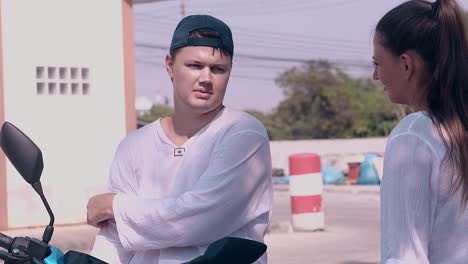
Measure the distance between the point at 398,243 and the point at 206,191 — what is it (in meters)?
0.79

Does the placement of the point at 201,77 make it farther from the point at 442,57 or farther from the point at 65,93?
the point at 65,93

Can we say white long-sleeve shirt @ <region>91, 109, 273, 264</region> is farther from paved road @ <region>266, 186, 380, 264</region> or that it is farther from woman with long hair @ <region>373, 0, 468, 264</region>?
paved road @ <region>266, 186, 380, 264</region>

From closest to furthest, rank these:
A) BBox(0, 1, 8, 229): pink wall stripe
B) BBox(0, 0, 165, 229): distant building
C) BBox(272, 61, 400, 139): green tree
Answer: BBox(0, 1, 8, 229): pink wall stripe, BBox(0, 0, 165, 229): distant building, BBox(272, 61, 400, 139): green tree

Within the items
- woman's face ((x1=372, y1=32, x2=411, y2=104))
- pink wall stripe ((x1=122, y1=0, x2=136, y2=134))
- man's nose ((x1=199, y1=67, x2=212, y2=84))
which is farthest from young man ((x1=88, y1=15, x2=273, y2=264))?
pink wall stripe ((x1=122, y1=0, x2=136, y2=134))

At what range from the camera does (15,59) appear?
564 inches

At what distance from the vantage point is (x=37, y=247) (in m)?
2.75

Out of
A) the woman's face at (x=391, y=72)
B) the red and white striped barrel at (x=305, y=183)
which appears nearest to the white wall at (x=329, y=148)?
the red and white striped barrel at (x=305, y=183)

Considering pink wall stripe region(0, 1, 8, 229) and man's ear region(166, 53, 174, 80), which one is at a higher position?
man's ear region(166, 53, 174, 80)

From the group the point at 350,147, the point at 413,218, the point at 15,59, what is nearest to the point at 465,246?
the point at 413,218

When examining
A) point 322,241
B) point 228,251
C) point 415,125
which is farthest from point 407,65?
point 322,241

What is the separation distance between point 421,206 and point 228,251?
0.52m

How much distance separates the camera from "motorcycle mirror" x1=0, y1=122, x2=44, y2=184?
2826mm

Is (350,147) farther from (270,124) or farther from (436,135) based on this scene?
(436,135)

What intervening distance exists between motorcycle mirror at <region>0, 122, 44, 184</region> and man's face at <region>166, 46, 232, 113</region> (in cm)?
75
